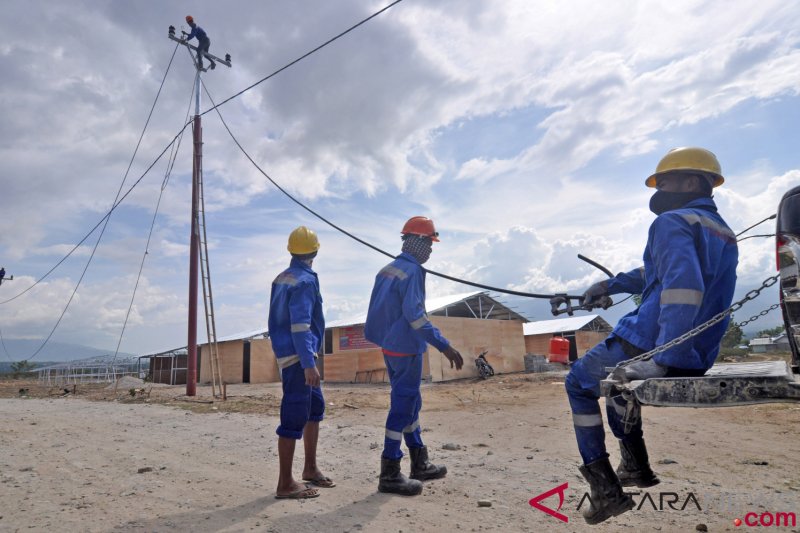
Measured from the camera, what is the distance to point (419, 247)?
197 inches

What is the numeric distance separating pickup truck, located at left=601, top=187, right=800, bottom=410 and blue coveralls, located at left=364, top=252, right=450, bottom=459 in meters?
2.36

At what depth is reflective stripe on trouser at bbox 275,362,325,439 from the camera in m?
4.16

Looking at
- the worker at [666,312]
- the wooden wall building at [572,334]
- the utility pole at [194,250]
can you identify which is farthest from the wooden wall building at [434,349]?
the worker at [666,312]

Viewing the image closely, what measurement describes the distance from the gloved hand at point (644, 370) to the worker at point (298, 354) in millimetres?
2452

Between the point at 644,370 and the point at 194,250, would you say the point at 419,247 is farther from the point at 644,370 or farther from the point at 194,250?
the point at 194,250

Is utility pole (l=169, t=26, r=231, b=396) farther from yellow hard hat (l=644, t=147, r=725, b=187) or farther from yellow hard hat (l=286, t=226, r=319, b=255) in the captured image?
yellow hard hat (l=644, t=147, r=725, b=187)

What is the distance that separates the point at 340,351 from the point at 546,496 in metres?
21.1

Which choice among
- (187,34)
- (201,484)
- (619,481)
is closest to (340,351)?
(187,34)

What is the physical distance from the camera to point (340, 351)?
24469mm

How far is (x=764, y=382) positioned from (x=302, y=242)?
12.1 ft

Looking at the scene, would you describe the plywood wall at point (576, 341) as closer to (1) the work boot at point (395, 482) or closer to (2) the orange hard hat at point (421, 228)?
(2) the orange hard hat at point (421, 228)

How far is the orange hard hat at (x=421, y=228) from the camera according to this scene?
16.5 feet

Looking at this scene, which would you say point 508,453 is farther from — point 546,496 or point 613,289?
point 613,289

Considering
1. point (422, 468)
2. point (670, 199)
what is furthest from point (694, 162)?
point (422, 468)
